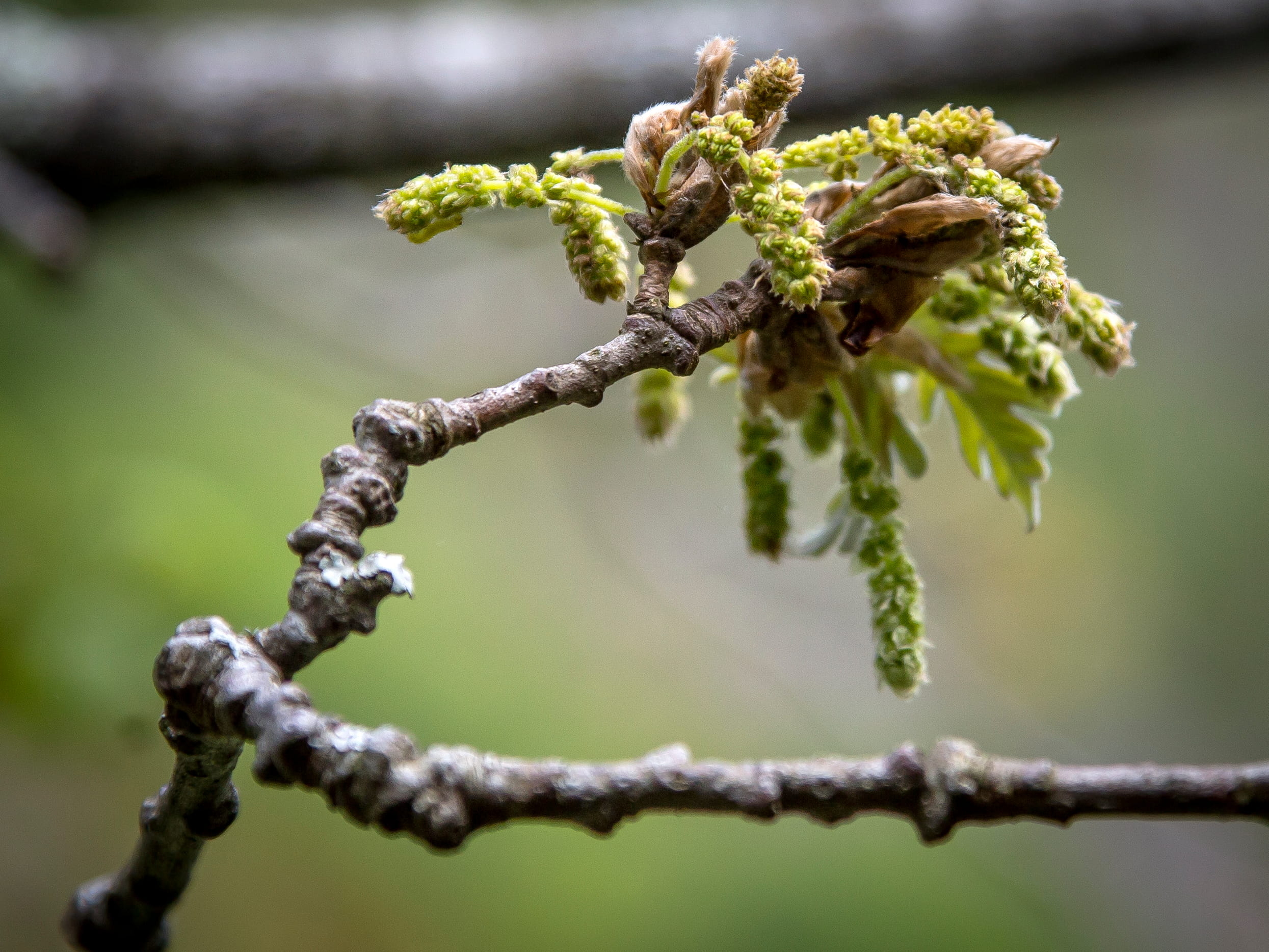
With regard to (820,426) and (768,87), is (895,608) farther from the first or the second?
(768,87)

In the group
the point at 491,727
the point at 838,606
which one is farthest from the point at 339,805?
the point at 838,606

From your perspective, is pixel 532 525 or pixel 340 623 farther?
pixel 532 525

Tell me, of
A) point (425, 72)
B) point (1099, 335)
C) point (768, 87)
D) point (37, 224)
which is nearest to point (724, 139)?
point (768, 87)

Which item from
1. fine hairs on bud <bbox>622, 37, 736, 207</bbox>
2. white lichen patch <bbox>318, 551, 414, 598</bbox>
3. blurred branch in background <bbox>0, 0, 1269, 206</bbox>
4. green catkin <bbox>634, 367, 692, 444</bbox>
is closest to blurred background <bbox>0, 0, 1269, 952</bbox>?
blurred branch in background <bbox>0, 0, 1269, 206</bbox>

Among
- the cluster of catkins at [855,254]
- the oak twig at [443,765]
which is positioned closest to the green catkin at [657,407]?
the cluster of catkins at [855,254]

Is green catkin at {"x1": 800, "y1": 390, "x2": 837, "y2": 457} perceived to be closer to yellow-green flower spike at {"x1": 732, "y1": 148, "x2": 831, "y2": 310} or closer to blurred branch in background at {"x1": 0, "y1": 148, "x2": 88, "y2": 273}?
yellow-green flower spike at {"x1": 732, "y1": 148, "x2": 831, "y2": 310}
